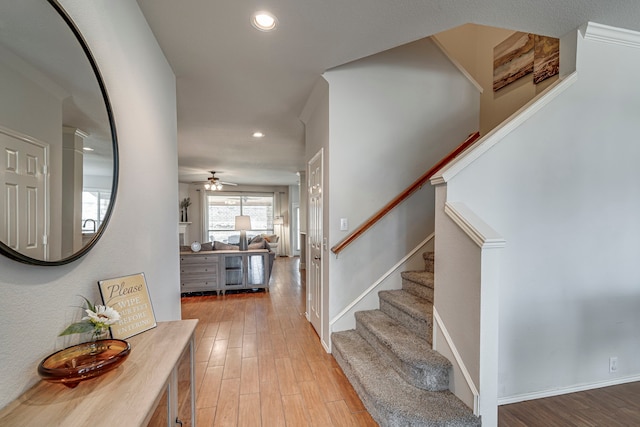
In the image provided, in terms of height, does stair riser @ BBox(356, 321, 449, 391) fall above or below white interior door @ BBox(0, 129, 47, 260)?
below

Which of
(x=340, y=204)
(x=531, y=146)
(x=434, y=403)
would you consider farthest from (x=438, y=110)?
(x=434, y=403)

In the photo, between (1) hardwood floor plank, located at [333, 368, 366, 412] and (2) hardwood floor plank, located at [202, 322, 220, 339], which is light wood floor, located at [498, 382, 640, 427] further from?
(2) hardwood floor plank, located at [202, 322, 220, 339]

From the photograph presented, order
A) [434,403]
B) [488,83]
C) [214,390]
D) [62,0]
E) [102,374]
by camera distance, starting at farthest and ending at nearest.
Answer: [488,83], [214,390], [434,403], [62,0], [102,374]

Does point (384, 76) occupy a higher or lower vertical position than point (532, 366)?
higher

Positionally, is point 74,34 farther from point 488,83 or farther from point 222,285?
point 222,285

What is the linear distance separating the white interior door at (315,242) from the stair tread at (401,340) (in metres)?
0.60

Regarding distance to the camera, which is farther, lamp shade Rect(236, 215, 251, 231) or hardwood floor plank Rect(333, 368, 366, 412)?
lamp shade Rect(236, 215, 251, 231)

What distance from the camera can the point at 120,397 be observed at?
0.83 m

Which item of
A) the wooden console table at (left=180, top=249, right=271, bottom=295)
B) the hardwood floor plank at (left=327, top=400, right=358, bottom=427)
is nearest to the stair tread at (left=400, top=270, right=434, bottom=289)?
the hardwood floor plank at (left=327, top=400, right=358, bottom=427)

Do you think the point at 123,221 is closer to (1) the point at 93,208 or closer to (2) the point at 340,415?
(1) the point at 93,208

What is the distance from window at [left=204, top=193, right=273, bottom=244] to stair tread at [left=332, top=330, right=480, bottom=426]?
8.34m

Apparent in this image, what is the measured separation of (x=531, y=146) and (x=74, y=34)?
257 centimetres

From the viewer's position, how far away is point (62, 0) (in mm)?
1021

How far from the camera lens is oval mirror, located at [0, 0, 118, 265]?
0.78 metres
